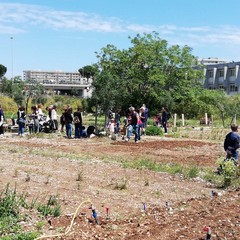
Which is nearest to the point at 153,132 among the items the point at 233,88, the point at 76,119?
the point at 76,119

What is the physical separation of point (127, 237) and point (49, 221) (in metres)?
1.43

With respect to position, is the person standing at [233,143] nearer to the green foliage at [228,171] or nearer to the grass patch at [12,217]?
the green foliage at [228,171]

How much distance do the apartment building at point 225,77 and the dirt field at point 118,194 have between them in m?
74.3

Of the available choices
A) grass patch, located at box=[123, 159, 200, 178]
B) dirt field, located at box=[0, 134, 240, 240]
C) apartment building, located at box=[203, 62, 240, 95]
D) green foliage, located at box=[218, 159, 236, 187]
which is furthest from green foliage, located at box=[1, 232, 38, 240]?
apartment building, located at box=[203, 62, 240, 95]

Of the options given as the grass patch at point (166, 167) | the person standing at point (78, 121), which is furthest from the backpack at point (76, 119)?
the grass patch at point (166, 167)

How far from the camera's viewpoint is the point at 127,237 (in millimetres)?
7230

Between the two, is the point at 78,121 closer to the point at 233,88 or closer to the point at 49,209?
the point at 49,209

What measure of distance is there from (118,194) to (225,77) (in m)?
85.4

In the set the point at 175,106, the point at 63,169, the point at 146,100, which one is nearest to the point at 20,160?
the point at 63,169

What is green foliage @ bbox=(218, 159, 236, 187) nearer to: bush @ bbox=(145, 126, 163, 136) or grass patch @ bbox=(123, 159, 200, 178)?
grass patch @ bbox=(123, 159, 200, 178)

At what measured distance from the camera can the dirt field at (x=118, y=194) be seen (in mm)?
7574

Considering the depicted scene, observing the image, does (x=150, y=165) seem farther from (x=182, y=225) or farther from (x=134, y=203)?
(x=182, y=225)

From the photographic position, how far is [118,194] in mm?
10203

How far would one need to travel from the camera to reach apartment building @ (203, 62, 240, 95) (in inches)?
3519
